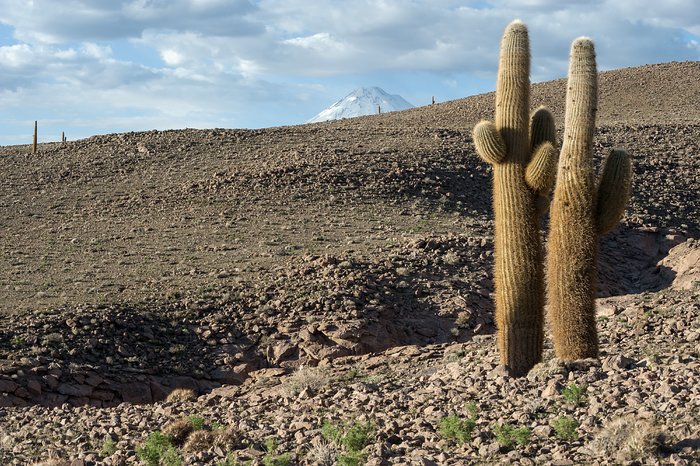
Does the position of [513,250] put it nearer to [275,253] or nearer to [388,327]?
[388,327]

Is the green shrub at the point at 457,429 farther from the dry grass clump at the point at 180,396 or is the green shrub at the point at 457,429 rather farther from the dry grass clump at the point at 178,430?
the dry grass clump at the point at 180,396

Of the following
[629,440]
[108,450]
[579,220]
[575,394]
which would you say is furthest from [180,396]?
[629,440]

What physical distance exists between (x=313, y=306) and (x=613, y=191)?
783 cm

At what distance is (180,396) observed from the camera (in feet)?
46.9

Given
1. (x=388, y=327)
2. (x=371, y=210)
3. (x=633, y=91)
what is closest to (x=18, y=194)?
(x=371, y=210)

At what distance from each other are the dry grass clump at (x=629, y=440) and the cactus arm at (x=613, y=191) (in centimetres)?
380

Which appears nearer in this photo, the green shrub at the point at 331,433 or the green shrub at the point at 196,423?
the green shrub at the point at 331,433

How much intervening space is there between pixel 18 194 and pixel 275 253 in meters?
12.1

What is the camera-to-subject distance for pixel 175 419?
1127 cm

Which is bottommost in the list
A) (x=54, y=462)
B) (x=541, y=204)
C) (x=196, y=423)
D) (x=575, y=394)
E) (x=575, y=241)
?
(x=54, y=462)

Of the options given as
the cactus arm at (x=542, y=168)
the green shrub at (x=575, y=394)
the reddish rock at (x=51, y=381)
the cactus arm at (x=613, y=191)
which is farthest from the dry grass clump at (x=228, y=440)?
the reddish rock at (x=51, y=381)

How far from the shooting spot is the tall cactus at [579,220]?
11531mm

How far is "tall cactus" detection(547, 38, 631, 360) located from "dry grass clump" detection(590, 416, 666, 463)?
3208 mm

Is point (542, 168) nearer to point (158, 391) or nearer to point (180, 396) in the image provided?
point (180, 396)
